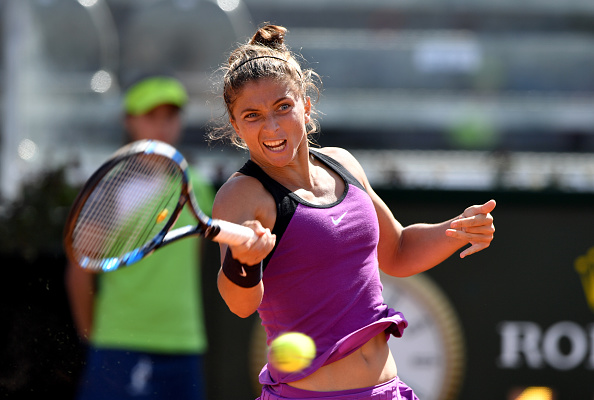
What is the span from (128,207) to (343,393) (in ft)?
2.64

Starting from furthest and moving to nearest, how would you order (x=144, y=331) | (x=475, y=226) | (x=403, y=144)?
(x=403, y=144) < (x=144, y=331) < (x=475, y=226)

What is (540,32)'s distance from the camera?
935 centimetres

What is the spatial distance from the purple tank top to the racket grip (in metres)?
0.19

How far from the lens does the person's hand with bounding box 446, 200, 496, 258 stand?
7.65ft

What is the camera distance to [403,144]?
27.5 ft

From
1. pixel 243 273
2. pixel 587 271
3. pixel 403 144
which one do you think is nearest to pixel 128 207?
pixel 243 273

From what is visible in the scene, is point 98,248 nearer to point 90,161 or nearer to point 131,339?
point 131,339

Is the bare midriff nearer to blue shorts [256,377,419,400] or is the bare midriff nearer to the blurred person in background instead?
blue shorts [256,377,419,400]

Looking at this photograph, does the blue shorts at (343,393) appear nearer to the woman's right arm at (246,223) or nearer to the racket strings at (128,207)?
the woman's right arm at (246,223)

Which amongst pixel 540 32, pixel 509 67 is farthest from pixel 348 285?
pixel 540 32

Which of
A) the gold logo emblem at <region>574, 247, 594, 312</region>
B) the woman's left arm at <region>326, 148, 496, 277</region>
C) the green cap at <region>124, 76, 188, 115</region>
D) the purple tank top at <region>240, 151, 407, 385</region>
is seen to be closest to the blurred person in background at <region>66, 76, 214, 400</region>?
the green cap at <region>124, 76, 188, 115</region>

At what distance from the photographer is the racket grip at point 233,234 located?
1.93 metres

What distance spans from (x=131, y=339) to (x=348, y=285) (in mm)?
1534

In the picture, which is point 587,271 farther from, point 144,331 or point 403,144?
point 403,144
